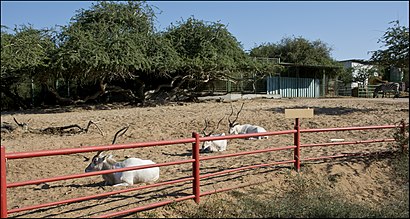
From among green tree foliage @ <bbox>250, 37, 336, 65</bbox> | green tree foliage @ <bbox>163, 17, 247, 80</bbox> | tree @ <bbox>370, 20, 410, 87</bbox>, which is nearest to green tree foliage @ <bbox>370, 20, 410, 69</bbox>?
tree @ <bbox>370, 20, 410, 87</bbox>

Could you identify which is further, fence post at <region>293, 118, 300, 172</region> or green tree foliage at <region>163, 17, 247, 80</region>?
green tree foliage at <region>163, 17, 247, 80</region>

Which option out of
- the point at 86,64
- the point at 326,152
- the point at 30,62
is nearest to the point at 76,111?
the point at 86,64

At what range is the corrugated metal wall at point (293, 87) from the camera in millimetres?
31734

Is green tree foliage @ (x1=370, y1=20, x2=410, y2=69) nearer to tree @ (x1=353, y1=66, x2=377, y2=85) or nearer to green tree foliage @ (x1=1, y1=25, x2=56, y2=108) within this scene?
green tree foliage @ (x1=1, y1=25, x2=56, y2=108)

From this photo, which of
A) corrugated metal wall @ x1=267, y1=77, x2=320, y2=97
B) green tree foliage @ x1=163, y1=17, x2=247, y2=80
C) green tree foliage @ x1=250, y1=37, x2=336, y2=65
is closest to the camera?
green tree foliage @ x1=163, y1=17, x2=247, y2=80

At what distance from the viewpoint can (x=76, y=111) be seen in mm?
20719

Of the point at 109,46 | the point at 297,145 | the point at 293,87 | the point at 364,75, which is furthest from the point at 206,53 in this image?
the point at 364,75

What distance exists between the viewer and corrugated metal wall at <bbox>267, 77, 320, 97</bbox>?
31.7 metres

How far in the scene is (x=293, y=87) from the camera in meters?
33.2

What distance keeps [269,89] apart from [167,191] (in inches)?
998

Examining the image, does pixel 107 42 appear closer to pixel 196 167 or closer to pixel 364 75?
pixel 196 167

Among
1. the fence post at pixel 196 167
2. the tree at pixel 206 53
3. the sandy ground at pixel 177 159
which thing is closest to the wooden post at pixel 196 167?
the fence post at pixel 196 167

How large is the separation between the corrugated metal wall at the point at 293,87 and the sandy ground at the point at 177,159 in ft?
44.3

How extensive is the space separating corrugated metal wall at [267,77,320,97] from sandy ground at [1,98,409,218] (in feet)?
44.3
